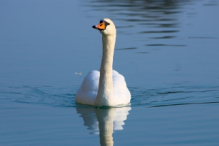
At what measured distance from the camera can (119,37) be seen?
59.0 feet

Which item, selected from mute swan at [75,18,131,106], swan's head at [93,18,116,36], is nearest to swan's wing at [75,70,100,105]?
mute swan at [75,18,131,106]

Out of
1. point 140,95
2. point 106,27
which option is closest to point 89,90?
point 140,95

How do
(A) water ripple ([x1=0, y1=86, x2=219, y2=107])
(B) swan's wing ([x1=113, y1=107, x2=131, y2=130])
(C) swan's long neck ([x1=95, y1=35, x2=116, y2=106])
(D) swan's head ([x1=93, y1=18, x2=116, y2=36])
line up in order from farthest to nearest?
(A) water ripple ([x1=0, y1=86, x2=219, y2=107]), (C) swan's long neck ([x1=95, y1=35, x2=116, y2=106]), (D) swan's head ([x1=93, y1=18, x2=116, y2=36]), (B) swan's wing ([x1=113, y1=107, x2=131, y2=130])

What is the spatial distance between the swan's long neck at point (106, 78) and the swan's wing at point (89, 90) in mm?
248

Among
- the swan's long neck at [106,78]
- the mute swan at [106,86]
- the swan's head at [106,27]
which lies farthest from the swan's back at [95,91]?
the swan's head at [106,27]

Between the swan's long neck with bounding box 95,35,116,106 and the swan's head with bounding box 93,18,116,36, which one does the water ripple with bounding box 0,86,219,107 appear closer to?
the swan's long neck with bounding box 95,35,116,106

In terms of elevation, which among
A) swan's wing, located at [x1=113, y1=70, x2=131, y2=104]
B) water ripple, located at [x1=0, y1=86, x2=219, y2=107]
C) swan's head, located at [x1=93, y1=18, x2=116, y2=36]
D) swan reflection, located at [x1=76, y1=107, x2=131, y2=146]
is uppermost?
swan's head, located at [x1=93, y1=18, x2=116, y2=36]

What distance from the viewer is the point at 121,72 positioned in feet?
43.7

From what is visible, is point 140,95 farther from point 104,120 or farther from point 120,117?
point 104,120

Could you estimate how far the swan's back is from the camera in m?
10.6

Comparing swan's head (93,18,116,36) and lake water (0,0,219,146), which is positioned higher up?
swan's head (93,18,116,36)

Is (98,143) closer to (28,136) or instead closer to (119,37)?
(28,136)

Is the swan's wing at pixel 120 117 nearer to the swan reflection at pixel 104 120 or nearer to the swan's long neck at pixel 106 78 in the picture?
the swan reflection at pixel 104 120

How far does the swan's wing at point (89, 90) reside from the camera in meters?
10.6
